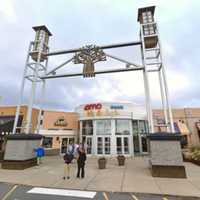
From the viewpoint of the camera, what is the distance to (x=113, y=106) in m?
20.8

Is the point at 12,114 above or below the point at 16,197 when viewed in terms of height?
above

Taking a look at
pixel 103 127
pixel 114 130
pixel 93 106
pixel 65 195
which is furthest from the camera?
pixel 93 106

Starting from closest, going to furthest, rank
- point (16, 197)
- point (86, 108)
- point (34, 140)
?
point (16, 197) → point (34, 140) → point (86, 108)

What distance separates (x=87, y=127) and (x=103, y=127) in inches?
89.2

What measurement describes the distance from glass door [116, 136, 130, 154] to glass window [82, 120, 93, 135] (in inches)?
146

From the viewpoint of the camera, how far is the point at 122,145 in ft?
63.7

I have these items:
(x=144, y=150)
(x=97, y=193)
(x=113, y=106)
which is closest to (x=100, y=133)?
(x=113, y=106)

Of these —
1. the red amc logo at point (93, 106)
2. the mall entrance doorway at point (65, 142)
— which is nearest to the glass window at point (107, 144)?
the red amc logo at point (93, 106)

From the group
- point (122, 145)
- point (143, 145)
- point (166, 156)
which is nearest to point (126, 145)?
point (122, 145)

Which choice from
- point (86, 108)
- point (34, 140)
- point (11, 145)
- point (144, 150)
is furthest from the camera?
point (86, 108)

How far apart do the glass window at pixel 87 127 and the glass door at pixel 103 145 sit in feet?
5.18

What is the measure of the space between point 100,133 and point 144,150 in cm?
598

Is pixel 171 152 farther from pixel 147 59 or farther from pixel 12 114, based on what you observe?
pixel 12 114

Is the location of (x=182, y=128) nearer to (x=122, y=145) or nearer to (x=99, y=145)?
(x=122, y=145)
